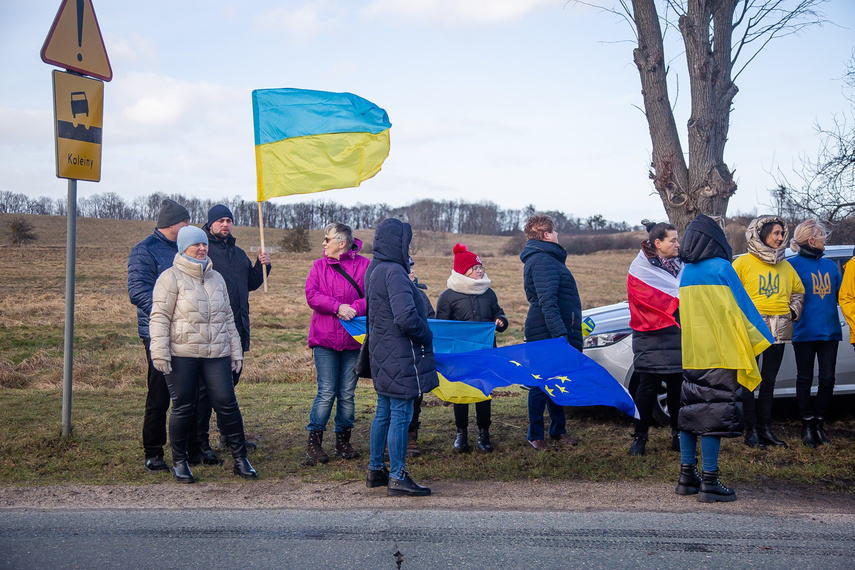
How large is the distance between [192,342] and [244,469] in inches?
44.7

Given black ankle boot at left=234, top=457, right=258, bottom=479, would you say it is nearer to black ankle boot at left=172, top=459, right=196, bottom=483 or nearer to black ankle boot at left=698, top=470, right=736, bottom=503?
black ankle boot at left=172, top=459, right=196, bottom=483

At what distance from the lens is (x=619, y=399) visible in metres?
5.91

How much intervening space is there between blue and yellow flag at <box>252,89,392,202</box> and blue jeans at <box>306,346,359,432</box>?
1.74m

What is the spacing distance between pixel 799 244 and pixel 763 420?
1832mm

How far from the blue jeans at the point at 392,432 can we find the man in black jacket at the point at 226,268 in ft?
4.98

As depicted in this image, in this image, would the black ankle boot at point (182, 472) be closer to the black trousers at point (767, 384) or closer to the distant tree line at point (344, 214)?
the black trousers at point (767, 384)

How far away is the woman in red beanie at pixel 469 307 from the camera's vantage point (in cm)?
634

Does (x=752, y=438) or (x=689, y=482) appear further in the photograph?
(x=752, y=438)

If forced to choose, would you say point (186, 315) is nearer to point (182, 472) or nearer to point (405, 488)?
point (182, 472)

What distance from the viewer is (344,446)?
20.2 feet

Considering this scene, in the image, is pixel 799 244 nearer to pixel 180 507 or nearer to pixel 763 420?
pixel 763 420

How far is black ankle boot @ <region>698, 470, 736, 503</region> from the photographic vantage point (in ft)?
15.6

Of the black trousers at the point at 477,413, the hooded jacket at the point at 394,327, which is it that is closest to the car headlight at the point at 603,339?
the black trousers at the point at 477,413

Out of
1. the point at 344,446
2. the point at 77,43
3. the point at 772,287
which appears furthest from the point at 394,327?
the point at 77,43
